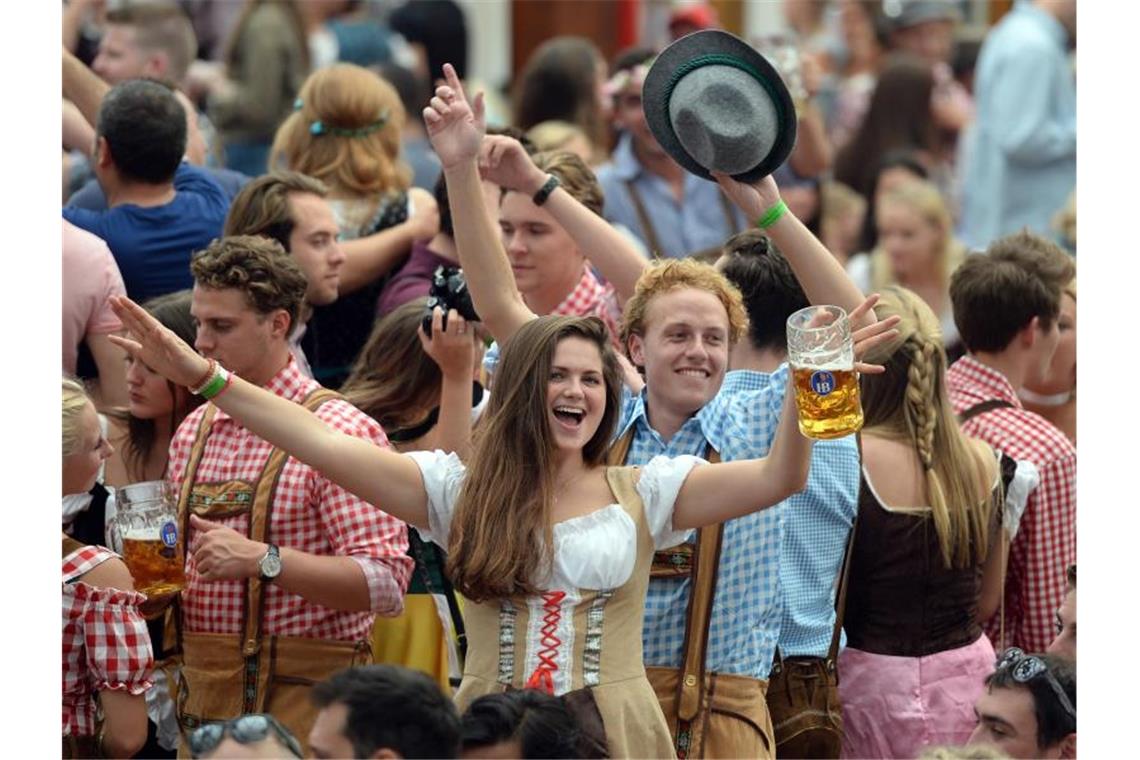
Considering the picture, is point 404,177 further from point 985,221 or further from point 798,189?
point 985,221

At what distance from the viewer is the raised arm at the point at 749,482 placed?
13.0 feet

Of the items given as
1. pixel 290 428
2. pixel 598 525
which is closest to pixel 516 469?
pixel 598 525

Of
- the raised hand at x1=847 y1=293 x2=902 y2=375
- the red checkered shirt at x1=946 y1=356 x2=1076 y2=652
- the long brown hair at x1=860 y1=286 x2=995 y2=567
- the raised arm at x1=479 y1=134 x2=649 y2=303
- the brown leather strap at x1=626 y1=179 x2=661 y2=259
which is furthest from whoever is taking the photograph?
the brown leather strap at x1=626 y1=179 x2=661 y2=259

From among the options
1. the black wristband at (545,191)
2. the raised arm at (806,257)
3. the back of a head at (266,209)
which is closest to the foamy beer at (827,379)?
the raised arm at (806,257)

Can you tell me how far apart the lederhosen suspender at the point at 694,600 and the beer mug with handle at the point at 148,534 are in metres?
1.02

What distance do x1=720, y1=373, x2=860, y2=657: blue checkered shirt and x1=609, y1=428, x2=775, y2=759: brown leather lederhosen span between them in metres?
0.32

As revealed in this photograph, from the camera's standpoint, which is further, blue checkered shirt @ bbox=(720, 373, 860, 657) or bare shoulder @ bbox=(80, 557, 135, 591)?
blue checkered shirt @ bbox=(720, 373, 860, 657)

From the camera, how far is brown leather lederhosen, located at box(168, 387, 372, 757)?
15.1 ft

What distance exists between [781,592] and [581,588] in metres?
0.76

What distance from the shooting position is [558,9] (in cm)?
1448

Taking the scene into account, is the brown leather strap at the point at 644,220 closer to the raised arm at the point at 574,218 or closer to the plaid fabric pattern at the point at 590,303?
the plaid fabric pattern at the point at 590,303

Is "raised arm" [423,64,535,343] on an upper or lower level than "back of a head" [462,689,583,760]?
upper

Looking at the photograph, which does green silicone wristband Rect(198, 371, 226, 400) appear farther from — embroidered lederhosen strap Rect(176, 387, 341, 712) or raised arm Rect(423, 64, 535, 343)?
raised arm Rect(423, 64, 535, 343)

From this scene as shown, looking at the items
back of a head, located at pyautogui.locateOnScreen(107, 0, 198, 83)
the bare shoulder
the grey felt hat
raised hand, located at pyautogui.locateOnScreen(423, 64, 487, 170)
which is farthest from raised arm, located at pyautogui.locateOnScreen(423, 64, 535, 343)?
back of a head, located at pyautogui.locateOnScreen(107, 0, 198, 83)
